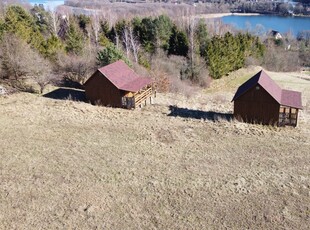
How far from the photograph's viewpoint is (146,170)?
16188 mm

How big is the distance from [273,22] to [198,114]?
355ft

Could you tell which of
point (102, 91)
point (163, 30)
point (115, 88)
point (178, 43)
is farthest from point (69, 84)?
point (178, 43)

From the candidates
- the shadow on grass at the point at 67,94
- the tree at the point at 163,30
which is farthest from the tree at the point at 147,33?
the shadow on grass at the point at 67,94

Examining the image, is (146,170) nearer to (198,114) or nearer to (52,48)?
(198,114)

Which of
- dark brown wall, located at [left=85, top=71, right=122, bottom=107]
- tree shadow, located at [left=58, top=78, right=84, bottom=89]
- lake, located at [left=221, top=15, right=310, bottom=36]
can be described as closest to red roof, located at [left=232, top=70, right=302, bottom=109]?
dark brown wall, located at [left=85, top=71, right=122, bottom=107]

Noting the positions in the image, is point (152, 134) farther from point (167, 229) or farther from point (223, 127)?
point (167, 229)

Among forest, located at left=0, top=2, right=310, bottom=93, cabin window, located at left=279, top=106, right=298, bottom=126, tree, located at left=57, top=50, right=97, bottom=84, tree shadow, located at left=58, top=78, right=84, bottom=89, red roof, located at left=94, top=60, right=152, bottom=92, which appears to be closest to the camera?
cabin window, located at left=279, top=106, right=298, bottom=126

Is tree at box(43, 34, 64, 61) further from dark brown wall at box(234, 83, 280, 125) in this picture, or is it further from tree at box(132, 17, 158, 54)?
dark brown wall at box(234, 83, 280, 125)

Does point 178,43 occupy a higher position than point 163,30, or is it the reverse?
point 163,30

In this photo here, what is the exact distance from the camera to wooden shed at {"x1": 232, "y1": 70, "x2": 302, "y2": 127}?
2145cm

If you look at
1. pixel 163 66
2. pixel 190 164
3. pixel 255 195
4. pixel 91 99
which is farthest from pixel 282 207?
pixel 163 66

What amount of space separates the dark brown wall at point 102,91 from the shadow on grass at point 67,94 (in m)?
1.44

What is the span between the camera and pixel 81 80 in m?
31.8

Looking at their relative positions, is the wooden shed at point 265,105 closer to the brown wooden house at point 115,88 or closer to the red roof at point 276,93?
the red roof at point 276,93
